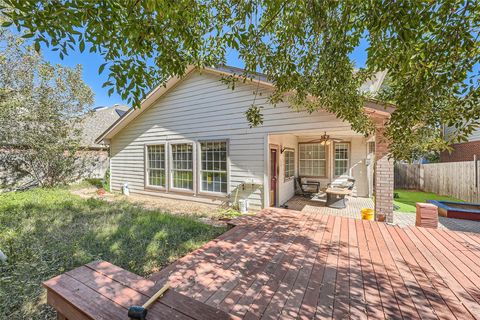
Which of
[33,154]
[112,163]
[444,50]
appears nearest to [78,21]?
[444,50]

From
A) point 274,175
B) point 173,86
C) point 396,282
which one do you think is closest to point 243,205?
point 274,175

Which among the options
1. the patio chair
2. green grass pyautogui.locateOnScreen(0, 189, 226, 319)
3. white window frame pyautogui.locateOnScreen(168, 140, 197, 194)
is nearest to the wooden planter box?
the patio chair

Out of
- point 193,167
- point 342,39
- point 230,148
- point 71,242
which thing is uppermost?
Answer: point 342,39

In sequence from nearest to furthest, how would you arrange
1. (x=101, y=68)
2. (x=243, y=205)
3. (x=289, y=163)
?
1. (x=101, y=68)
2. (x=243, y=205)
3. (x=289, y=163)

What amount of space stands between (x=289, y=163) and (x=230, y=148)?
10.4 ft

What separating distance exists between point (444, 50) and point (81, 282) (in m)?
3.80

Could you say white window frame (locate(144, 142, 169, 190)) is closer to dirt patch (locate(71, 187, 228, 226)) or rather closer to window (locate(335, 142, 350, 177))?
dirt patch (locate(71, 187, 228, 226))

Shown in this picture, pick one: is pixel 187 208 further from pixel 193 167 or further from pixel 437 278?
pixel 437 278

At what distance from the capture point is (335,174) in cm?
951

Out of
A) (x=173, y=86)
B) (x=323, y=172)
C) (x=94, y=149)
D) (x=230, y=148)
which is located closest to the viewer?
(x=230, y=148)

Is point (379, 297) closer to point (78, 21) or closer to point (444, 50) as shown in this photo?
point (444, 50)

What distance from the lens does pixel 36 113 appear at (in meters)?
9.01

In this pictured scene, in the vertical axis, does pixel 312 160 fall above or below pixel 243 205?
above

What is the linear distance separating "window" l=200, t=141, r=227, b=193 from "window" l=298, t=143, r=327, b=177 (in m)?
4.35
